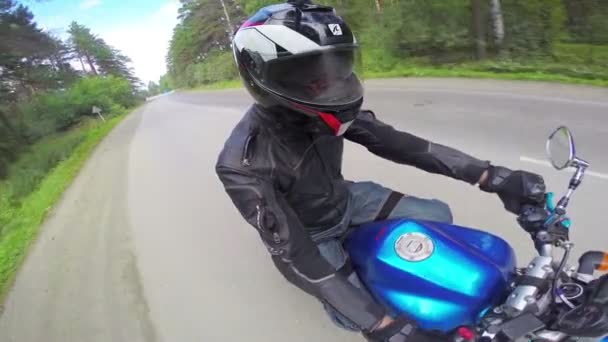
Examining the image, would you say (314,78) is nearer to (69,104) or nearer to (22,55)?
(22,55)

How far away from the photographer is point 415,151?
6.92 feet

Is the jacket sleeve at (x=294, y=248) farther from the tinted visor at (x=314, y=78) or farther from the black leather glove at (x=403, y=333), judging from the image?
the tinted visor at (x=314, y=78)

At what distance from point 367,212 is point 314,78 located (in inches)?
38.0

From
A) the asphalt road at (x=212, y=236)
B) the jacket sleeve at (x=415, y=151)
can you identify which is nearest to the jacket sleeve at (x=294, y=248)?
the jacket sleeve at (x=415, y=151)

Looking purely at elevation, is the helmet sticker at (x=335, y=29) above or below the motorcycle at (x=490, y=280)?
above

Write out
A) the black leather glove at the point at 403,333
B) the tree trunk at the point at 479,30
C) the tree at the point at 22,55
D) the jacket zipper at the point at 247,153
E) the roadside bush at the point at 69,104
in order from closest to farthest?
the black leather glove at the point at 403,333 < the jacket zipper at the point at 247,153 < the tree trunk at the point at 479,30 < the tree at the point at 22,55 < the roadside bush at the point at 69,104

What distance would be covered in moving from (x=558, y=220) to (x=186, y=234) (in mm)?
3788

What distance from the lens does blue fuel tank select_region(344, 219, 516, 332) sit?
4.40 feet

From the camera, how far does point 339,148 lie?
2.14 m

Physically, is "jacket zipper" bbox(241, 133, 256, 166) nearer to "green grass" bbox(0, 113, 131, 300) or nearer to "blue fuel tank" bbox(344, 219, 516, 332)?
"blue fuel tank" bbox(344, 219, 516, 332)

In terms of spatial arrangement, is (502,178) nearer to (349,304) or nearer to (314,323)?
(349,304)

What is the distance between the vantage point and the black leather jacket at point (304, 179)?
Result: 157 cm

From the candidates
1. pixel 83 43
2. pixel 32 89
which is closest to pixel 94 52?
pixel 83 43

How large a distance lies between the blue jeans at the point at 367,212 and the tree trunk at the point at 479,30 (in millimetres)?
9052
